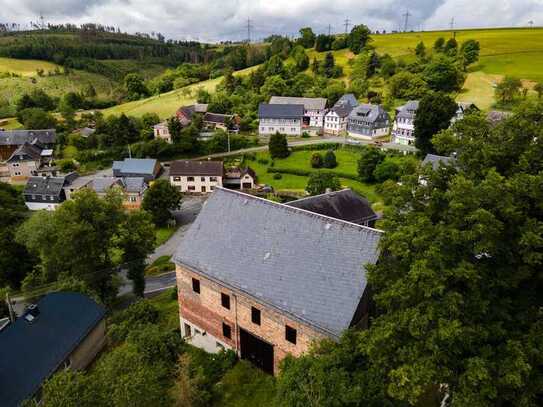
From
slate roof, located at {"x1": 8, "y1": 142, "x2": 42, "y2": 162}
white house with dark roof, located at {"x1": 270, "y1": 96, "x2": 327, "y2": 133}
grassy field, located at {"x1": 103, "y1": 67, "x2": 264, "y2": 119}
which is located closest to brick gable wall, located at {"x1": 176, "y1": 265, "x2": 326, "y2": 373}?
slate roof, located at {"x1": 8, "y1": 142, "x2": 42, "y2": 162}

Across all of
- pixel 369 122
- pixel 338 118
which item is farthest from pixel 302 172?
pixel 338 118

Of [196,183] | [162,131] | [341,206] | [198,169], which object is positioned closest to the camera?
[341,206]

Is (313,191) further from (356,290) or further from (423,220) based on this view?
(423,220)

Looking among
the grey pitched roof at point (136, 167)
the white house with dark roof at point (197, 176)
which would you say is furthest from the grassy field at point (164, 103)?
the white house with dark roof at point (197, 176)

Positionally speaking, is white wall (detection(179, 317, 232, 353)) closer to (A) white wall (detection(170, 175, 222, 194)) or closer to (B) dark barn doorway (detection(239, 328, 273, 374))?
(B) dark barn doorway (detection(239, 328, 273, 374))

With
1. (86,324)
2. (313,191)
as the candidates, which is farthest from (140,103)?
(86,324)

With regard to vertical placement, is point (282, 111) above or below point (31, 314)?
above

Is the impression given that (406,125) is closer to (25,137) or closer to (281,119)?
(281,119)
